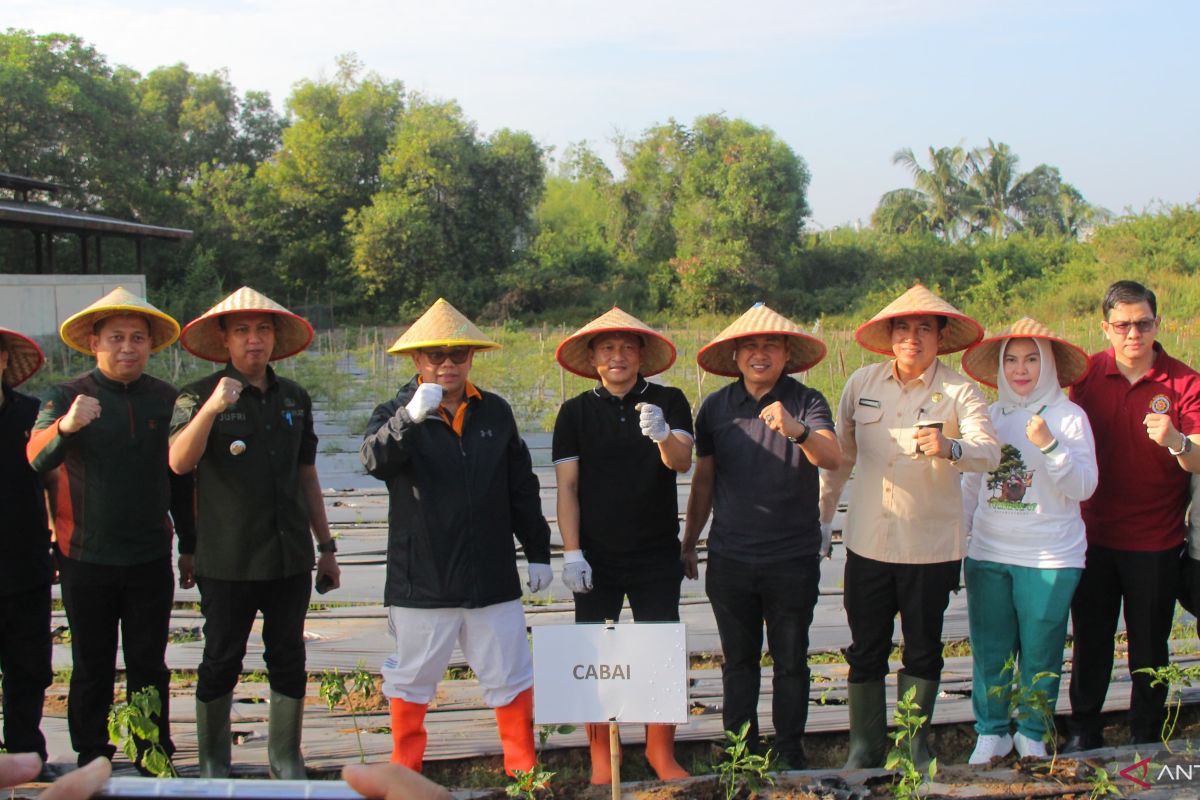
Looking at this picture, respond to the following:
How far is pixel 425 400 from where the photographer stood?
2.86 meters

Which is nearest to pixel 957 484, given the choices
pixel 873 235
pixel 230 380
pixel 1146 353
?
pixel 1146 353

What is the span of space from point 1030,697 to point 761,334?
1.33m

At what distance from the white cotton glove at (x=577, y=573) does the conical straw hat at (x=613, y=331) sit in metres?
A: 0.66

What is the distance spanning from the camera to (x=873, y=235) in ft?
115

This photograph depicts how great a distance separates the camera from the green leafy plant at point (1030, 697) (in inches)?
118

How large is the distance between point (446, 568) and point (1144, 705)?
2.28m

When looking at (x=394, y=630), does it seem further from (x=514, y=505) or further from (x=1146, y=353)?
(x=1146, y=353)

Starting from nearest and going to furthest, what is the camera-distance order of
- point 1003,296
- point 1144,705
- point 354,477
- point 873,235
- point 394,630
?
point 394,630, point 1144,705, point 354,477, point 1003,296, point 873,235

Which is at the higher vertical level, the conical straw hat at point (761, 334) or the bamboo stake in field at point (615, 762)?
the conical straw hat at point (761, 334)

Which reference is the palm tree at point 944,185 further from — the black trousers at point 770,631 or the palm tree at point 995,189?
the black trousers at point 770,631

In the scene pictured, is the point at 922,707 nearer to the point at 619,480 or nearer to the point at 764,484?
the point at 764,484

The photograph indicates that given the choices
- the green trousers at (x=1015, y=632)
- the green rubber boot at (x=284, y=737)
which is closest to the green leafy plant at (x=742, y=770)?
the green trousers at (x=1015, y=632)

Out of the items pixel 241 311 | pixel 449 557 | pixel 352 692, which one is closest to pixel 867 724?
pixel 449 557

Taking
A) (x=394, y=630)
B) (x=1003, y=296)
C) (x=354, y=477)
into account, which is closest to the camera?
(x=394, y=630)
